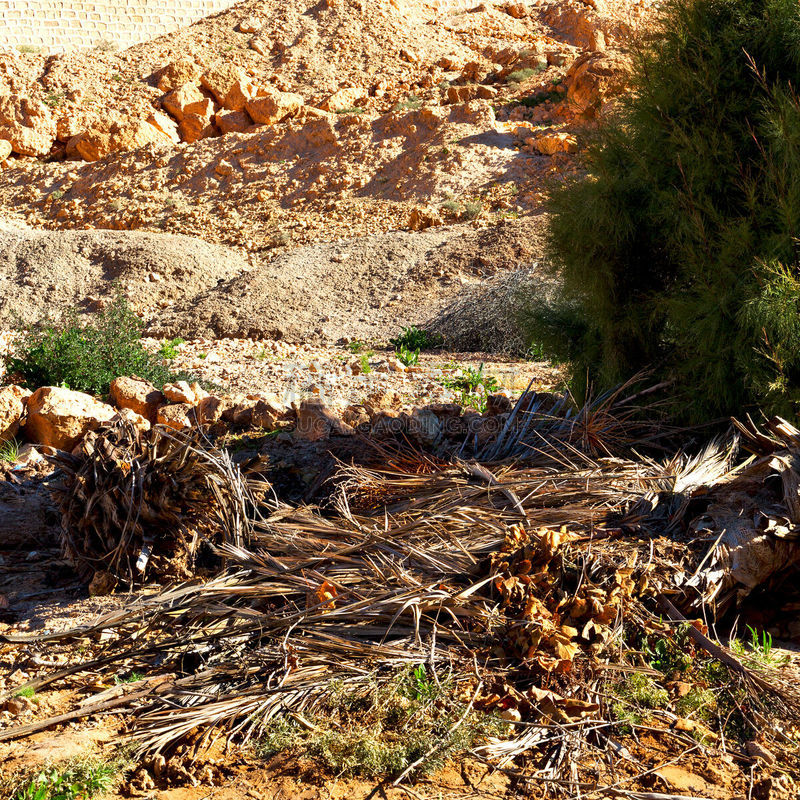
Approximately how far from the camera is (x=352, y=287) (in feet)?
46.0

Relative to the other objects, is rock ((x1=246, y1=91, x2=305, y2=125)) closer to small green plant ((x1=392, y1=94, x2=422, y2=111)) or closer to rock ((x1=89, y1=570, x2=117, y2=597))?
small green plant ((x1=392, y1=94, x2=422, y2=111))

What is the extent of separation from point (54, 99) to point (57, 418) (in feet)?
66.1

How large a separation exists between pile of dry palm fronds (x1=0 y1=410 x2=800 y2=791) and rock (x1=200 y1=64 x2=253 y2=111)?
20.9 meters

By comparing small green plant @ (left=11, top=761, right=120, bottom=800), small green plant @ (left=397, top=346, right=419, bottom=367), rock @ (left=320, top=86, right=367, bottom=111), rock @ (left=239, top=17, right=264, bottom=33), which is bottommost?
small green plant @ (left=397, top=346, right=419, bottom=367)

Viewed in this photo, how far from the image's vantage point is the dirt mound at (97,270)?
1400 cm

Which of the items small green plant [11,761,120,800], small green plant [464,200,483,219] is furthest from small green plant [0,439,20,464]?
small green plant [464,200,483,219]

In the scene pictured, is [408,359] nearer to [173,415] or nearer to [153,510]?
[173,415]

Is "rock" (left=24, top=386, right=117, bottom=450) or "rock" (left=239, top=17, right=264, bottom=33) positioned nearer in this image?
"rock" (left=24, top=386, right=117, bottom=450)

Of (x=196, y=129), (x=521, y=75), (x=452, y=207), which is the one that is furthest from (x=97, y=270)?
(x=521, y=75)

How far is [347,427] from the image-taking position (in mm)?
4613

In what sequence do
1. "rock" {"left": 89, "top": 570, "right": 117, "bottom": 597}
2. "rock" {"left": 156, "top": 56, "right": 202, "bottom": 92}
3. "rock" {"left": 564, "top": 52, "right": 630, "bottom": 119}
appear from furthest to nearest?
"rock" {"left": 156, "top": 56, "right": 202, "bottom": 92}
"rock" {"left": 564, "top": 52, "right": 630, "bottom": 119}
"rock" {"left": 89, "top": 570, "right": 117, "bottom": 597}

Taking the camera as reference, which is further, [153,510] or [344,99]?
[344,99]

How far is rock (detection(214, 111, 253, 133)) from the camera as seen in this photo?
72.1 ft

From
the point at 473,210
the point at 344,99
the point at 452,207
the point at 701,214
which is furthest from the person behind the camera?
the point at 344,99
